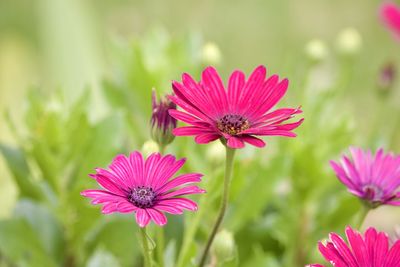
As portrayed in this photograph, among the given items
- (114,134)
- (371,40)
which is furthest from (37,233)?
(371,40)

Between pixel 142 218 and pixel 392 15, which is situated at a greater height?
pixel 392 15

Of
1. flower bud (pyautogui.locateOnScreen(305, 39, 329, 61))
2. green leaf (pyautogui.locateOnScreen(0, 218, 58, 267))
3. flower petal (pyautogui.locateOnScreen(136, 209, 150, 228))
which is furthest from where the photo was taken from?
flower bud (pyautogui.locateOnScreen(305, 39, 329, 61))

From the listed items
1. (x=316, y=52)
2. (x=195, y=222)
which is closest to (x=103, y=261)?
(x=195, y=222)

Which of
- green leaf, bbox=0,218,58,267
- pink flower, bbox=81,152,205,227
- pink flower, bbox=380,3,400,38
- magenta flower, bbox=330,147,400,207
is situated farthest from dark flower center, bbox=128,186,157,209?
pink flower, bbox=380,3,400,38

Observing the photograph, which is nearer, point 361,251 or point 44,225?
point 361,251

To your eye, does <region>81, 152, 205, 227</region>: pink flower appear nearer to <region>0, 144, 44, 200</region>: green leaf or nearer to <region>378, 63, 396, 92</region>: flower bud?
<region>0, 144, 44, 200</region>: green leaf

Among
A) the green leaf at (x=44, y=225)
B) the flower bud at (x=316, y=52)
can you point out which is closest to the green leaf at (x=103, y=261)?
the green leaf at (x=44, y=225)

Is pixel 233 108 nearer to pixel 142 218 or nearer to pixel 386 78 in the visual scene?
pixel 142 218
